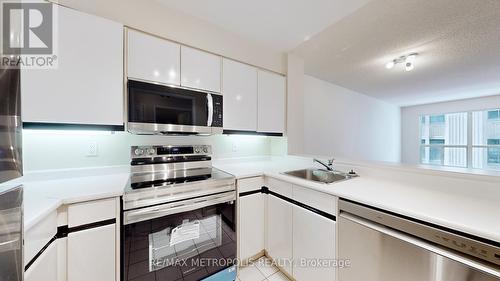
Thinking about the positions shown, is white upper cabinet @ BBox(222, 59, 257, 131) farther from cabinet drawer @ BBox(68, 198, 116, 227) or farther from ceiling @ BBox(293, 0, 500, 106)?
cabinet drawer @ BBox(68, 198, 116, 227)

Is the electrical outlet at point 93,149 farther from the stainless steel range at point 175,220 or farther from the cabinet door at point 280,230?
the cabinet door at point 280,230

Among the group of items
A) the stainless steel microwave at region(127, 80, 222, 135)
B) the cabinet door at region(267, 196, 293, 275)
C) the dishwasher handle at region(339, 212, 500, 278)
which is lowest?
the cabinet door at region(267, 196, 293, 275)

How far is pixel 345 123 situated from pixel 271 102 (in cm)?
259

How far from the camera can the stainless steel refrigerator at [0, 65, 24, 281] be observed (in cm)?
50

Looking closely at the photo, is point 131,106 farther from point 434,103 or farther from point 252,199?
point 434,103

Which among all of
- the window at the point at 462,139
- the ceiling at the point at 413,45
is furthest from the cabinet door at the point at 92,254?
the window at the point at 462,139

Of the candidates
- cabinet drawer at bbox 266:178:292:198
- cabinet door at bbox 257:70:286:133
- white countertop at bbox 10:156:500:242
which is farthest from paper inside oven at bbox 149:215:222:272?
cabinet door at bbox 257:70:286:133

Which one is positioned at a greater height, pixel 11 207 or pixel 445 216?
pixel 11 207

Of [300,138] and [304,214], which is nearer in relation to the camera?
[304,214]

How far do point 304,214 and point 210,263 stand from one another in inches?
33.6

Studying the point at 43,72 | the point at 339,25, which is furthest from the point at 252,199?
the point at 339,25

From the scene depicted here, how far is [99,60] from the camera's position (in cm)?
126

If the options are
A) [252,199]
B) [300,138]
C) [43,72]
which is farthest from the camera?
[300,138]

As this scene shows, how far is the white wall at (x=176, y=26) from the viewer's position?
1.40m
